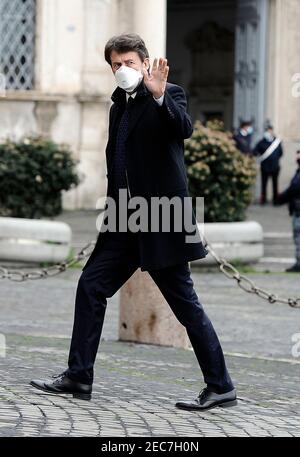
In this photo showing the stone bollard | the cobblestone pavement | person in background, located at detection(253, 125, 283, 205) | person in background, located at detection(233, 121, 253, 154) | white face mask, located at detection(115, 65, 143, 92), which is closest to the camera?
the cobblestone pavement

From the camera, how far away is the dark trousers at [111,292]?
23.8 feet

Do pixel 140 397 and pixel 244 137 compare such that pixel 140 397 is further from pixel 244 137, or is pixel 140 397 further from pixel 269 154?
pixel 269 154

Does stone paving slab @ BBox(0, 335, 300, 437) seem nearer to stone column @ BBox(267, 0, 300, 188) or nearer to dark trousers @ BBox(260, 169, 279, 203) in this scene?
dark trousers @ BBox(260, 169, 279, 203)

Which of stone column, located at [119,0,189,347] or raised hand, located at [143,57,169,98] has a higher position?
raised hand, located at [143,57,169,98]

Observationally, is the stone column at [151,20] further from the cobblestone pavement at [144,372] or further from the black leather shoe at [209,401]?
the black leather shoe at [209,401]

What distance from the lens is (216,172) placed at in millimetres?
16938

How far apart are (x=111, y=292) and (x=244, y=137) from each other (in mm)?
18579

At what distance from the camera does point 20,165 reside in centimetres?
1708

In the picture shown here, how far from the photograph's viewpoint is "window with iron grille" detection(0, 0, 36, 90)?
954 inches

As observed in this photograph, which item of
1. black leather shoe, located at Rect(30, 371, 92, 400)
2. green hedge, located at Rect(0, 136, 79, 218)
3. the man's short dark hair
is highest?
the man's short dark hair

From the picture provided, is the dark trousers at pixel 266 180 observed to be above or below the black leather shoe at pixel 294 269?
above

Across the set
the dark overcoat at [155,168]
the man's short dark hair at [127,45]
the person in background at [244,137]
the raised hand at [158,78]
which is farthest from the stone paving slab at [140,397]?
the person in background at [244,137]

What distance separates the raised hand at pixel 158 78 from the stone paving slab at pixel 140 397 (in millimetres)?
1516

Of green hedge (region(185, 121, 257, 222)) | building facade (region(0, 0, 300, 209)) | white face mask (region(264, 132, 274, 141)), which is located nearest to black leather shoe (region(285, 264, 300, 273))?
green hedge (region(185, 121, 257, 222))
